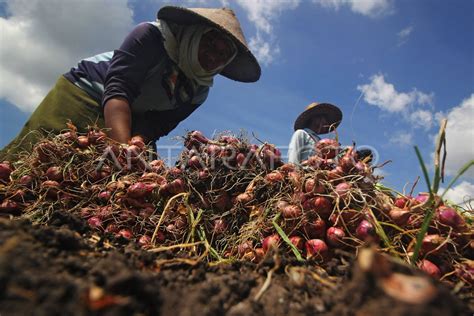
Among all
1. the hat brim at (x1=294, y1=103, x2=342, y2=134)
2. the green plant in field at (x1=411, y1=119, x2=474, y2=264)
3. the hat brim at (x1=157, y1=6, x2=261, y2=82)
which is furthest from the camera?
the hat brim at (x1=294, y1=103, x2=342, y2=134)

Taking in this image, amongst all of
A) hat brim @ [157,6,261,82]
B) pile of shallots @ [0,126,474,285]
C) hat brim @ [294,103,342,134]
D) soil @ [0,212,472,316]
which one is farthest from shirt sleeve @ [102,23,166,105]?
hat brim @ [294,103,342,134]

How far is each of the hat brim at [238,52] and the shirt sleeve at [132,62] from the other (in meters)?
0.17

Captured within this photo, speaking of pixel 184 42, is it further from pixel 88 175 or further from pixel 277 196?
pixel 277 196

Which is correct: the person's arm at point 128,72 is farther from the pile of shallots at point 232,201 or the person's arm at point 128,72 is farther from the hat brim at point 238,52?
the pile of shallots at point 232,201

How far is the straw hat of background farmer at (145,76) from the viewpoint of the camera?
6.86 ft

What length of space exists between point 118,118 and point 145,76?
467 millimetres

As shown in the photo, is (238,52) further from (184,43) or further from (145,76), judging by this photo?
(145,76)

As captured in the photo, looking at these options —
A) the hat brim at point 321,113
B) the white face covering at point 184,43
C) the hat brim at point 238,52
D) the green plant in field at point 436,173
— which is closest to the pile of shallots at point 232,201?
the green plant in field at point 436,173

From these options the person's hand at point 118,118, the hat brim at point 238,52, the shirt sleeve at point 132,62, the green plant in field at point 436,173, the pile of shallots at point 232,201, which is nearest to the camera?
the green plant in field at point 436,173

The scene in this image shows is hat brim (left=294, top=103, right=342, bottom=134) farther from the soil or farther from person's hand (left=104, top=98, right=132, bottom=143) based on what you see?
the soil

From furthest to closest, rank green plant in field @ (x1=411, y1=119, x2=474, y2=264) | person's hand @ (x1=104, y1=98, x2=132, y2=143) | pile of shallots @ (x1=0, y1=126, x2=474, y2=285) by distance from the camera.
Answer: person's hand @ (x1=104, y1=98, x2=132, y2=143), pile of shallots @ (x1=0, y1=126, x2=474, y2=285), green plant in field @ (x1=411, y1=119, x2=474, y2=264)

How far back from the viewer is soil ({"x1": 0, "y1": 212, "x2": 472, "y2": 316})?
42 cm

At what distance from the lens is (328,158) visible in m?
1.40

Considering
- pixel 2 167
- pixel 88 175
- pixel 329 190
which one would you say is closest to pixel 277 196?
pixel 329 190
